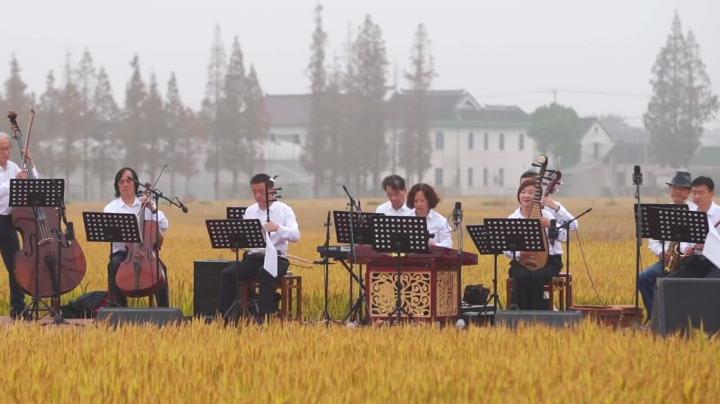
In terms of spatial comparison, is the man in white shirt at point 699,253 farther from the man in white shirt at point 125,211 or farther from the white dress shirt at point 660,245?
the man in white shirt at point 125,211

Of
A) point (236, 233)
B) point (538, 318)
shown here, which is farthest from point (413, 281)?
point (538, 318)

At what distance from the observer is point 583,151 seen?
→ 482 feet

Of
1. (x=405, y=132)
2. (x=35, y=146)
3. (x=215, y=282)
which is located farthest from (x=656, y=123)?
(x=215, y=282)

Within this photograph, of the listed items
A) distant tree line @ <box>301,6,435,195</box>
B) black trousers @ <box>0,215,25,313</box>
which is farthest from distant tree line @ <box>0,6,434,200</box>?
black trousers @ <box>0,215,25,313</box>

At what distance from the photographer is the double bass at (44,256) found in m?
16.1

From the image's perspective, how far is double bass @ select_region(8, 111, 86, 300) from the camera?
16078 mm

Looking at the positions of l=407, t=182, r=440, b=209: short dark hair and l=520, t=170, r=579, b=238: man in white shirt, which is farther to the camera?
l=407, t=182, r=440, b=209: short dark hair

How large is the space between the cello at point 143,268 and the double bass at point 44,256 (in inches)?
23.7

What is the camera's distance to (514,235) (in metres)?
14.7

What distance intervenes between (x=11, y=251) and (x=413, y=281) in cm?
422

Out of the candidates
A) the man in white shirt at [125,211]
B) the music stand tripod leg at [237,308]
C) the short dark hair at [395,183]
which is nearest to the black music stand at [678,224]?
the short dark hair at [395,183]

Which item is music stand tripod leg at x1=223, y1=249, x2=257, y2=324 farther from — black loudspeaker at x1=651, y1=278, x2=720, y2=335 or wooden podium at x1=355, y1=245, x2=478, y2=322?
black loudspeaker at x1=651, y1=278, x2=720, y2=335

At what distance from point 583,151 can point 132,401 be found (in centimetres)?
13959

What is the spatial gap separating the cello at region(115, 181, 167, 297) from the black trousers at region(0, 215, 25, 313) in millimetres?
1324
